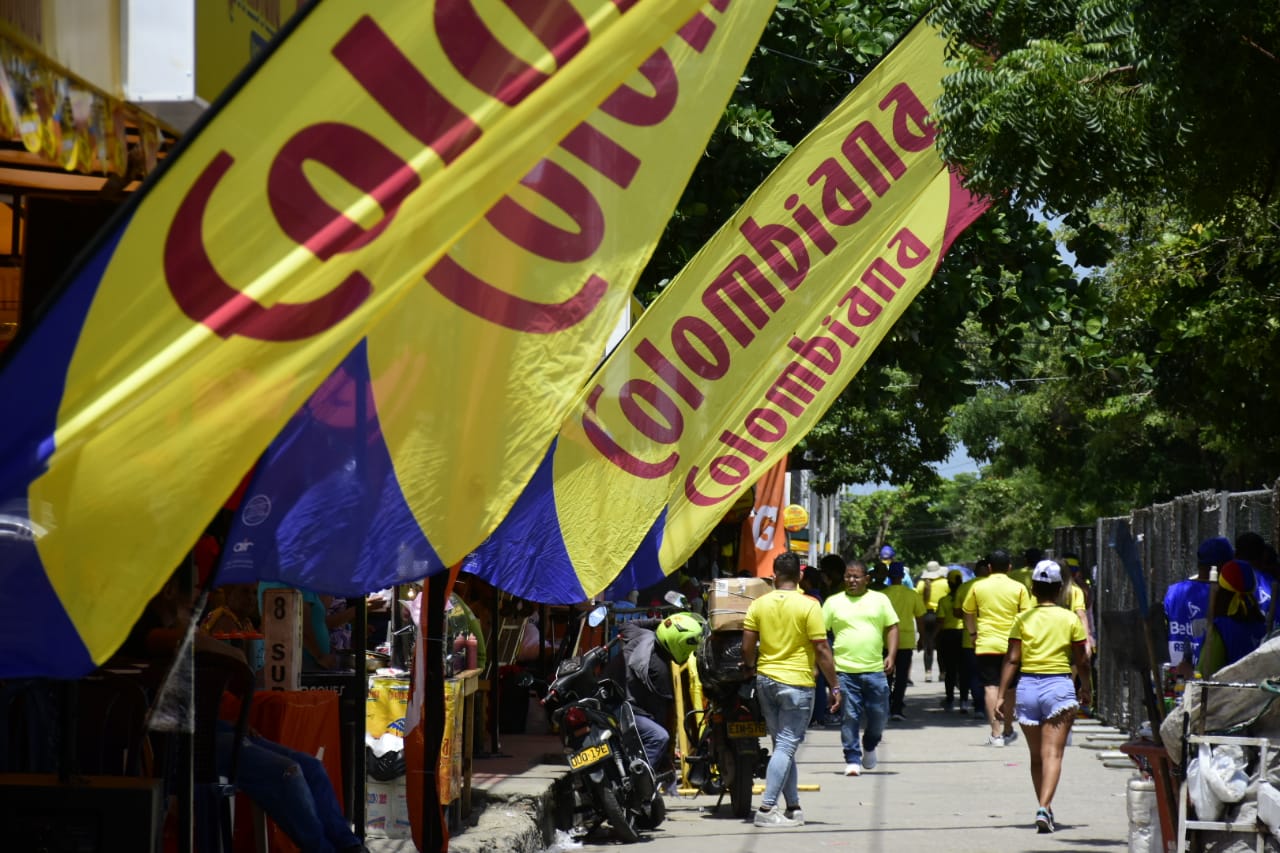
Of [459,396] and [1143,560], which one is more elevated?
[459,396]

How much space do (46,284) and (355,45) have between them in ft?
12.2

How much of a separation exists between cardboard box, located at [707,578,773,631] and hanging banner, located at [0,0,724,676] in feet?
31.3

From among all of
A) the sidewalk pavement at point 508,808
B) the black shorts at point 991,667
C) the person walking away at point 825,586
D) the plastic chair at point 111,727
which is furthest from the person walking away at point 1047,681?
the plastic chair at point 111,727

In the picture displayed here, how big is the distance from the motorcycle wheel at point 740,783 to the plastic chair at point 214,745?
6499mm

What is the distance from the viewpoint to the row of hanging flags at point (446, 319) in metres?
2.77

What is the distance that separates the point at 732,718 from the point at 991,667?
206 inches

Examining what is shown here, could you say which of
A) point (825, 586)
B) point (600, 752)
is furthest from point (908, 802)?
point (825, 586)

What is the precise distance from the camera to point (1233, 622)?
9.35 metres

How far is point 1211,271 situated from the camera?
15.8 meters

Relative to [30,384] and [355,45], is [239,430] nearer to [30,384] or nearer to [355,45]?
[30,384]

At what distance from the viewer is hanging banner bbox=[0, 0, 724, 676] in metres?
2.71

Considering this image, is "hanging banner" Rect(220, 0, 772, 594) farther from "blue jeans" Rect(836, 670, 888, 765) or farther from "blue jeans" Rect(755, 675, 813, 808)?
"blue jeans" Rect(836, 670, 888, 765)

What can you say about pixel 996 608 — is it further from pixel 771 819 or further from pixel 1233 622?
pixel 1233 622

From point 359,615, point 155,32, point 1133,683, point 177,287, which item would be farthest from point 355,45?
point 1133,683
